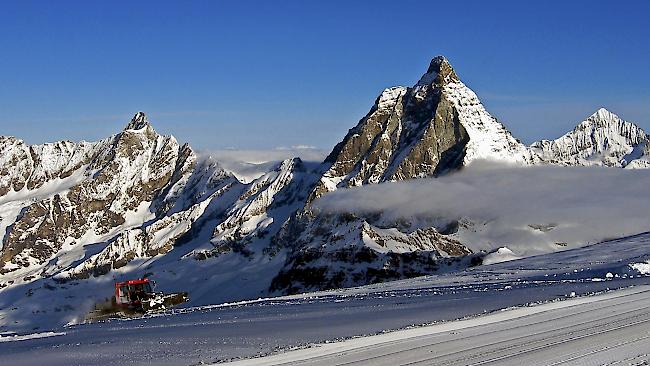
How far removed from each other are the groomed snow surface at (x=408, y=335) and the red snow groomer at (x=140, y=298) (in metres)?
19.2

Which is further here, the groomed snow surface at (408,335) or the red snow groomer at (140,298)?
the red snow groomer at (140,298)

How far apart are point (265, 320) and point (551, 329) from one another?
8752 millimetres

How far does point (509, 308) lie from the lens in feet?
70.8

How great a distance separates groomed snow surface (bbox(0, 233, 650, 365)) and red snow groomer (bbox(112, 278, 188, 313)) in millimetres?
19164

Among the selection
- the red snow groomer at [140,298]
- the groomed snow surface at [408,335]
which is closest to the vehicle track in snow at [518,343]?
the groomed snow surface at [408,335]

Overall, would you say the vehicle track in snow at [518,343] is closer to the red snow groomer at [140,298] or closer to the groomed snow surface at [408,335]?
the groomed snow surface at [408,335]

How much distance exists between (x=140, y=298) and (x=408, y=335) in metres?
30.5

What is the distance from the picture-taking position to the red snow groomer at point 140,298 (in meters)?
44.8

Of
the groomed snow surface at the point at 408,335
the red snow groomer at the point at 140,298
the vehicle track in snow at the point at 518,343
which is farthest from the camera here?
the red snow groomer at the point at 140,298

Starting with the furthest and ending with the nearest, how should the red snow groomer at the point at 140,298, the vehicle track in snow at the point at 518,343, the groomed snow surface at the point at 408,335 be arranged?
the red snow groomer at the point at 140,298 → the groomed snow surface at the point at 408,335 → the vehicle track in snow at the point at 518,343

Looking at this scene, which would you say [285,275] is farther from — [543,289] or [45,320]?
[543,289]

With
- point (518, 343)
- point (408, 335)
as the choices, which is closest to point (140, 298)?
point (408, 335)

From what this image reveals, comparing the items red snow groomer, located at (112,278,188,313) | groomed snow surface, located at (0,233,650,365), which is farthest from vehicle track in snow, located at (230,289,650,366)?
red snow groomer, located at (112,278,188,313)

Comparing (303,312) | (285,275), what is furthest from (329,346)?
(285,275)
